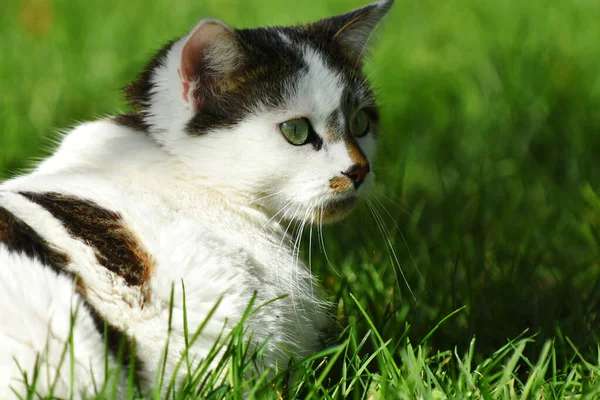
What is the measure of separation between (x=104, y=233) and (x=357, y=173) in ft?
2.34

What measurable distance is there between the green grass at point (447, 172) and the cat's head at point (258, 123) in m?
0.37

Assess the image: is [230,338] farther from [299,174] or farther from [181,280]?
[299,174]

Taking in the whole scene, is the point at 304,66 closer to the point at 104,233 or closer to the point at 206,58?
the point at 206,58

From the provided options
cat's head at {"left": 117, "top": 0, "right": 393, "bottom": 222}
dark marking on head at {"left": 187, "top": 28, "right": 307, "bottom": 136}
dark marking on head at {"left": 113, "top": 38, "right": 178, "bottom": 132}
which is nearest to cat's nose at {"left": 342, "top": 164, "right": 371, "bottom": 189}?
cat's head at {"left": 117, "top": 0, "right": 393, "bottom": 222}

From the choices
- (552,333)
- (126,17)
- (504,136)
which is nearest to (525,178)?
(504,136)

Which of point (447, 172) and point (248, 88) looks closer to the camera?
point (248, 88)

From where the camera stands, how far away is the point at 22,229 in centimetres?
175

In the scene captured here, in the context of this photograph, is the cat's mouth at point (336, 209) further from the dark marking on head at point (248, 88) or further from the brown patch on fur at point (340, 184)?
the dark marking on head at point (248, 88)

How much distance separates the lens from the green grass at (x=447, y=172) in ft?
7.13

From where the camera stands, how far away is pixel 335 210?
7.23 ft

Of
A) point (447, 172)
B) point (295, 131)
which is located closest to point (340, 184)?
point (295, 131)

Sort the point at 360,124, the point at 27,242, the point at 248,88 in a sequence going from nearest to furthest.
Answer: the point at 27,242 → the point at 248,88 → the point at 360,124

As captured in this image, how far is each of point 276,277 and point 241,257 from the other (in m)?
0.14

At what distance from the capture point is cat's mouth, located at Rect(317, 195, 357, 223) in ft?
7.13
